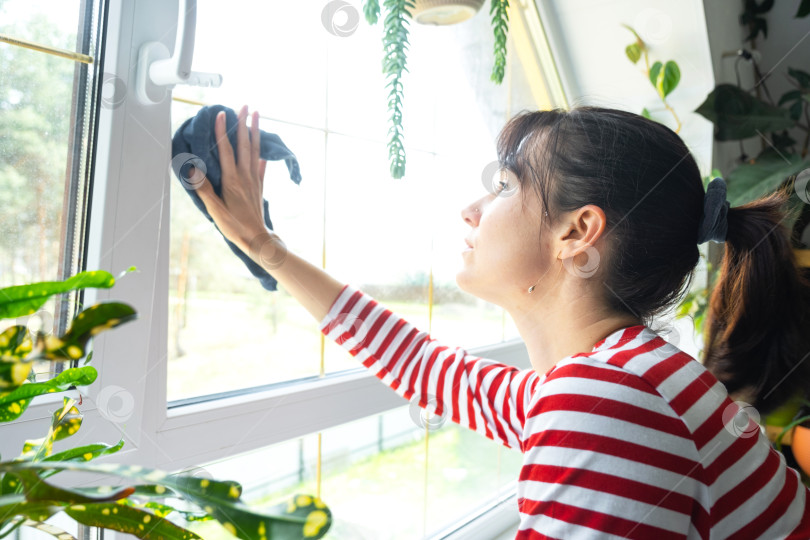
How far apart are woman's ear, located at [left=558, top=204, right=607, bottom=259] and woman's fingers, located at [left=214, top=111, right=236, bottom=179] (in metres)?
0.47

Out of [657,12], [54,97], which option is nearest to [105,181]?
[54,97]

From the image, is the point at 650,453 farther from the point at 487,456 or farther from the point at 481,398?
the point at 487,456

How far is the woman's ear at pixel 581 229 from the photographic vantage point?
803 mm

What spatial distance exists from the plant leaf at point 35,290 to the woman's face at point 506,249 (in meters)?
0.57

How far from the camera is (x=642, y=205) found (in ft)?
2.67

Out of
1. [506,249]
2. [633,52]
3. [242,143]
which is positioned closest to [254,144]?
[242,143]

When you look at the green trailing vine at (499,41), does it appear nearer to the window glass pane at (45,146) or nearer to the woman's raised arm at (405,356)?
the woman's raised arm at (405,356)

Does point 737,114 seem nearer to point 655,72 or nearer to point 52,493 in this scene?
point 655,72

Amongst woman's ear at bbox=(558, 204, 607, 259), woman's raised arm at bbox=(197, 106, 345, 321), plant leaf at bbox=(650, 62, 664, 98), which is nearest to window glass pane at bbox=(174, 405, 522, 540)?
woman's raised arm at bbox=(197, 106, 345, 321)

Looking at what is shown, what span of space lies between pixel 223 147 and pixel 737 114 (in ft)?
5.04

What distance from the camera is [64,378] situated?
448mm

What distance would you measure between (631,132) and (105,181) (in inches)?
27.1

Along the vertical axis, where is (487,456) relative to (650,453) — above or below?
below

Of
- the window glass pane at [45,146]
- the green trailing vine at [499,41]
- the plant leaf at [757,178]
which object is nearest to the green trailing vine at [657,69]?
the plant leaf at [757,178]
